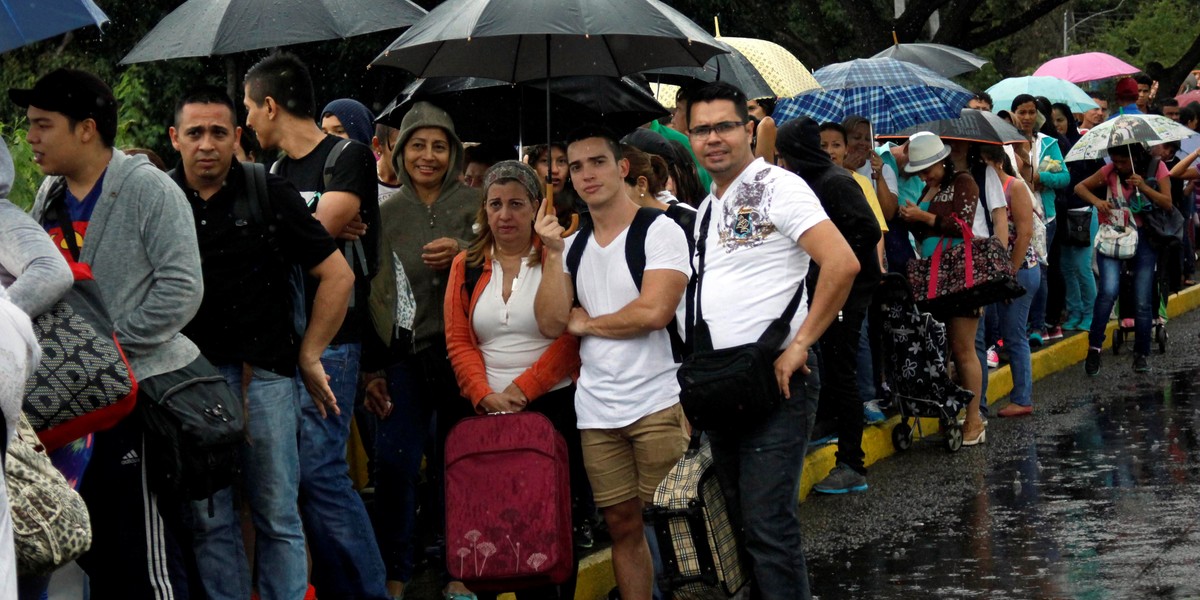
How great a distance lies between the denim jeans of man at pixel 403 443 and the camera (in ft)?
22.3

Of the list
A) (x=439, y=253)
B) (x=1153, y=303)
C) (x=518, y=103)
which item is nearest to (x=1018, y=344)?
(x=1153, y=303)

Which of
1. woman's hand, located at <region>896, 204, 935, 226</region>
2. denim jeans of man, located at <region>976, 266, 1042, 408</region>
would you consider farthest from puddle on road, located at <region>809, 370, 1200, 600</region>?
woman's hand, located at <region>896, 204, 935, 226</region>

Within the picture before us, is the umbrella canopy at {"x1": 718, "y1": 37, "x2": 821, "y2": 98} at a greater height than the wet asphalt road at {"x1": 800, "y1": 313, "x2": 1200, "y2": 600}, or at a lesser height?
greater

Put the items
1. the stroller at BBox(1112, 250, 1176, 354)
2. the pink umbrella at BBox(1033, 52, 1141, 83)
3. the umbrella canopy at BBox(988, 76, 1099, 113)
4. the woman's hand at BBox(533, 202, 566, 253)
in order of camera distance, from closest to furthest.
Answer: the woman's hand at BBox(533, 202, 566, 253) < the stroller at BBox(1112, 250, 1176, 354) < the umbrella canopy at BBox(988, 76, 1099, 113) < the pink umbrella at BBox(1033, 52, 1141, 83)

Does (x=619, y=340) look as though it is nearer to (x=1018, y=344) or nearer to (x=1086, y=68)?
(x=1018, y=344)

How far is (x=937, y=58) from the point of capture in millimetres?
15445

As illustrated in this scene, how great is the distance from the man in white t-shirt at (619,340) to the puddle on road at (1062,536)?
1295 millimetres

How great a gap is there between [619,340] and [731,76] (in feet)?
15.0

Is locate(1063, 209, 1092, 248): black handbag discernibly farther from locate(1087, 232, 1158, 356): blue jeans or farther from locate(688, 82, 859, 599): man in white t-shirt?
locate(688, 82, 859, 599): man in white t-shirt

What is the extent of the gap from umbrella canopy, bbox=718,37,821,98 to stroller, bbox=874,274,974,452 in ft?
5.84

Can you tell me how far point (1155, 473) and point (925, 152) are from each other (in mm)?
2389

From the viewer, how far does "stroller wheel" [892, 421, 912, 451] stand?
10320 mm

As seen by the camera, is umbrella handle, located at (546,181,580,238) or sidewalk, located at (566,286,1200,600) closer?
umbrella handle, located at (546,181,580,238)

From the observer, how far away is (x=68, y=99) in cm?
515
